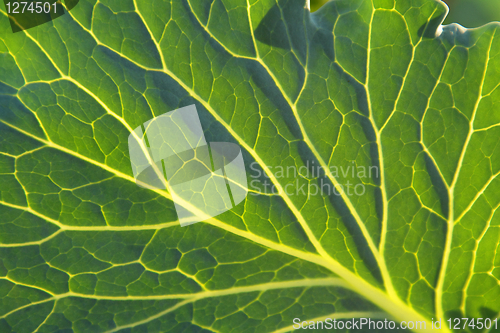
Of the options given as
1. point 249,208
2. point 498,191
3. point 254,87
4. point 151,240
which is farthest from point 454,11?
point 151,240

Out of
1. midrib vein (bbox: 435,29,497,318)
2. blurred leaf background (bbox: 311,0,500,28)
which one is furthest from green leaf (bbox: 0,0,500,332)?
blurred leaf background (bbox: 311,0,500,28)

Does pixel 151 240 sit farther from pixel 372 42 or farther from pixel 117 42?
pixel 372 42

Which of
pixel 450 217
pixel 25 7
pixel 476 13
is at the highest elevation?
pixel 476 13

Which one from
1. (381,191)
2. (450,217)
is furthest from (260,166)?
(450,217)

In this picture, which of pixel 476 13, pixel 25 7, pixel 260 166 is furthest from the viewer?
pixel 476 13

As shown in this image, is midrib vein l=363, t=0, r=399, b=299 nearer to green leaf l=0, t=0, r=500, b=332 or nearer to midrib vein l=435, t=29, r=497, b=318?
green leaf l=0, t=0, r=500, b=332

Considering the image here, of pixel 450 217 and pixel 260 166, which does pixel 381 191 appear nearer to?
pixel 450 217

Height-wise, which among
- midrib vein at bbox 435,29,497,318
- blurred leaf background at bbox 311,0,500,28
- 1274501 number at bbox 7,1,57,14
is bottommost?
midrib vein at bbox 435,29,497,318

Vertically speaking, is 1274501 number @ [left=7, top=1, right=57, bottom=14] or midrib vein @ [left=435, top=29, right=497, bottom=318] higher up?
1274501 number @ [left=7, top=1, right=57, bottom=14]
